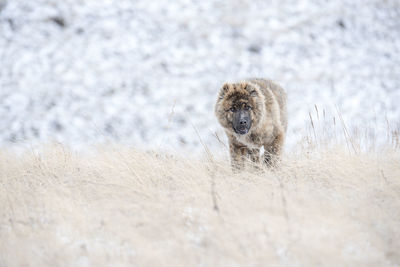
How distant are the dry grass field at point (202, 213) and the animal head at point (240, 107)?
33.5 inches

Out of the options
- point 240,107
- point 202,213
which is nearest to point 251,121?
point 240,107

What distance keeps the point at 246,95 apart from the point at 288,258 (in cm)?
300

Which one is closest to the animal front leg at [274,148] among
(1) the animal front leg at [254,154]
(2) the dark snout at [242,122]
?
(1) the animal front leg at [254,154]

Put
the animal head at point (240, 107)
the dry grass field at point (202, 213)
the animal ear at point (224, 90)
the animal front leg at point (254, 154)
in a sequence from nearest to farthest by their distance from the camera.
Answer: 1. the dry grass field at point (202, 213)
2. the animal head at point (240, 107)
3. the animal front leg at point (254, 154)
4. the animal ear at point (224, 90)

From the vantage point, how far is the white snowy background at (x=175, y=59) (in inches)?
481

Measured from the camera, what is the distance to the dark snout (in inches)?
206

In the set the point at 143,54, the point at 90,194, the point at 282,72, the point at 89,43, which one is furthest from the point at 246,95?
the point at 89,43

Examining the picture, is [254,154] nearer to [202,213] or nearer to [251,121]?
[251,121]

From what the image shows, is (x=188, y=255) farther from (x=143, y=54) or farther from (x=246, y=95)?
(x=143, y=54)

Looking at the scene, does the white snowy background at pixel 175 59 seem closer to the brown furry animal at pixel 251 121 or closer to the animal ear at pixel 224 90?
the animal ear at pixel 224 90

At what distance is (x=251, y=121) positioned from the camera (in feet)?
17.5

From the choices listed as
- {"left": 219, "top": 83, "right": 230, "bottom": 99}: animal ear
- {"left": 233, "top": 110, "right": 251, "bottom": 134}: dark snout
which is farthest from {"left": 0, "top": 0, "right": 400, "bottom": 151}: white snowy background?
{"left": 233, "top": 110, "right": 251, "bottom": 134}: dark snout

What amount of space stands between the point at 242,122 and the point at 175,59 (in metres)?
9.25

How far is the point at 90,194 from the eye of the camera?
157 inches
